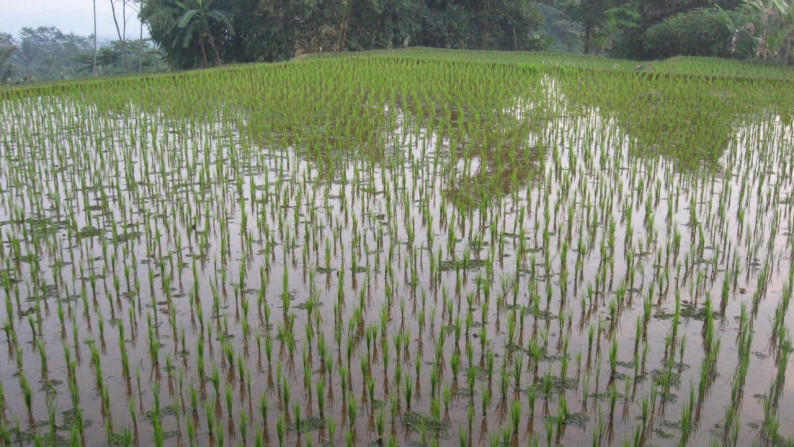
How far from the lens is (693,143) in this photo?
22.2ft

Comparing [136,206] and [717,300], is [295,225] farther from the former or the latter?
[717,300]

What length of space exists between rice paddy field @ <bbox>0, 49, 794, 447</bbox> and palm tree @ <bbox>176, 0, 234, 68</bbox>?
10.9m

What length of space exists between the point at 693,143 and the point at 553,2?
69.0 ft

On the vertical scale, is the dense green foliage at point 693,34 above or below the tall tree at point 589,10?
below

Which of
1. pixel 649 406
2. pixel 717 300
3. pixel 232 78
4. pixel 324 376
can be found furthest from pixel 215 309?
pixel 232 78

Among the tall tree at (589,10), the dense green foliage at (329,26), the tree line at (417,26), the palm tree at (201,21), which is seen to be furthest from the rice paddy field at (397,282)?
the tall tree at (589,10)

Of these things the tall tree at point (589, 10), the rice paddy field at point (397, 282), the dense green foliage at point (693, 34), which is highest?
the tall tree at point (589, 10)

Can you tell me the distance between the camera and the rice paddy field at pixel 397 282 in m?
2.71

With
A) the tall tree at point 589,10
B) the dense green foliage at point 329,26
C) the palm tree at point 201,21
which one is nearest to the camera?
the palm tree at point 201,21

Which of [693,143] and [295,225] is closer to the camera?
[295,225]

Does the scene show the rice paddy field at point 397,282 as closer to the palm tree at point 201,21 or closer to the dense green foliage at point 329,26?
the palm tree at point 201,21

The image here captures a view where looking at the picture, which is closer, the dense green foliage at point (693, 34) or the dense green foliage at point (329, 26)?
the dense green foliage at point (693, 34)

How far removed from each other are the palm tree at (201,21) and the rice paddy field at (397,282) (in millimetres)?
10858

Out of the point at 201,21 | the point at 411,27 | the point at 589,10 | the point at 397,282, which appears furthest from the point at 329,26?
the point at 397,282
